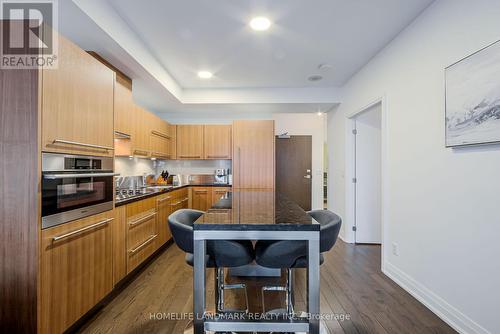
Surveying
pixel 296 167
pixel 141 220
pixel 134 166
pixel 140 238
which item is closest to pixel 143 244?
pixel 140 238

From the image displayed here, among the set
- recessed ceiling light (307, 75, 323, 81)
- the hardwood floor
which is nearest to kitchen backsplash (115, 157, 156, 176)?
the hardwood floor

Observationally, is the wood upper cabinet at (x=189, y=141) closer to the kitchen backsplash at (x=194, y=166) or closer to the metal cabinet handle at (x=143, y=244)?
the kitchen backsplash at (x=194, y=166)

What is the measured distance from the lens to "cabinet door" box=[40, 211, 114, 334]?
139 centimetres

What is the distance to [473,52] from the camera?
1581 millimetres

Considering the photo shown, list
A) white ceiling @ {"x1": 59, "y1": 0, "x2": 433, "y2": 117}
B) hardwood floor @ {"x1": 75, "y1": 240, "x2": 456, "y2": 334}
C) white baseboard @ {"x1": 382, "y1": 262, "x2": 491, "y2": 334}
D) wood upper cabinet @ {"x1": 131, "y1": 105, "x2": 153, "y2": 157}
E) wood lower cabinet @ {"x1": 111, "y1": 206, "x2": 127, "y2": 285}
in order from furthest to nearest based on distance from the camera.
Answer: wood upper cabinet @ {"x1": 131, "y1": 105, "x2": 153, "y2": 157} → wood lower cabinet @ {"x1": 111, "y1": 206, "x2": 127, "y2": 285} → white ceiling @ {"x1": 59, "y1": 0, "x2": 433, "y2": 117} → hardwood floor @ {"x1": 75, "y1": 240, "x2": 456, "y2": 334} → white baseboard @ {"x1": 382, "y1": 262, "x2": 491, "y2": 334}

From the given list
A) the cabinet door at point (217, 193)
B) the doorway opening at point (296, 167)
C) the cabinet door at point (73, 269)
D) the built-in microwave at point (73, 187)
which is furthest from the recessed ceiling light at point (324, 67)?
the cabinet door at point (73, 269)

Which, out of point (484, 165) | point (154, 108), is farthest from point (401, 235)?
point (154, 108)

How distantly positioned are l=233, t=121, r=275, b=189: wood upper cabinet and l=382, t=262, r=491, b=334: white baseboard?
8.09 feet

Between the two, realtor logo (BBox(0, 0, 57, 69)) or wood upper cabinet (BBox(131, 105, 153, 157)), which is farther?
wood upper cabinet (BBox(131, 105, 153, 157))

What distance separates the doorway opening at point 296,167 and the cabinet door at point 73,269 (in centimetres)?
409

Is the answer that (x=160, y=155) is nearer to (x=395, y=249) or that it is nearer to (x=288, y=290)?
(x=288, y=290)

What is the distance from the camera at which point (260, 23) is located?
217 centimetres

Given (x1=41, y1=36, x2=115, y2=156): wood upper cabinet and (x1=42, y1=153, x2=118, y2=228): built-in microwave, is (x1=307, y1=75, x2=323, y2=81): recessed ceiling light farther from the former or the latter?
(x1=42, y1=153, x2=118, y2=228): built-in microwave

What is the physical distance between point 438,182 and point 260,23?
2077 mm
